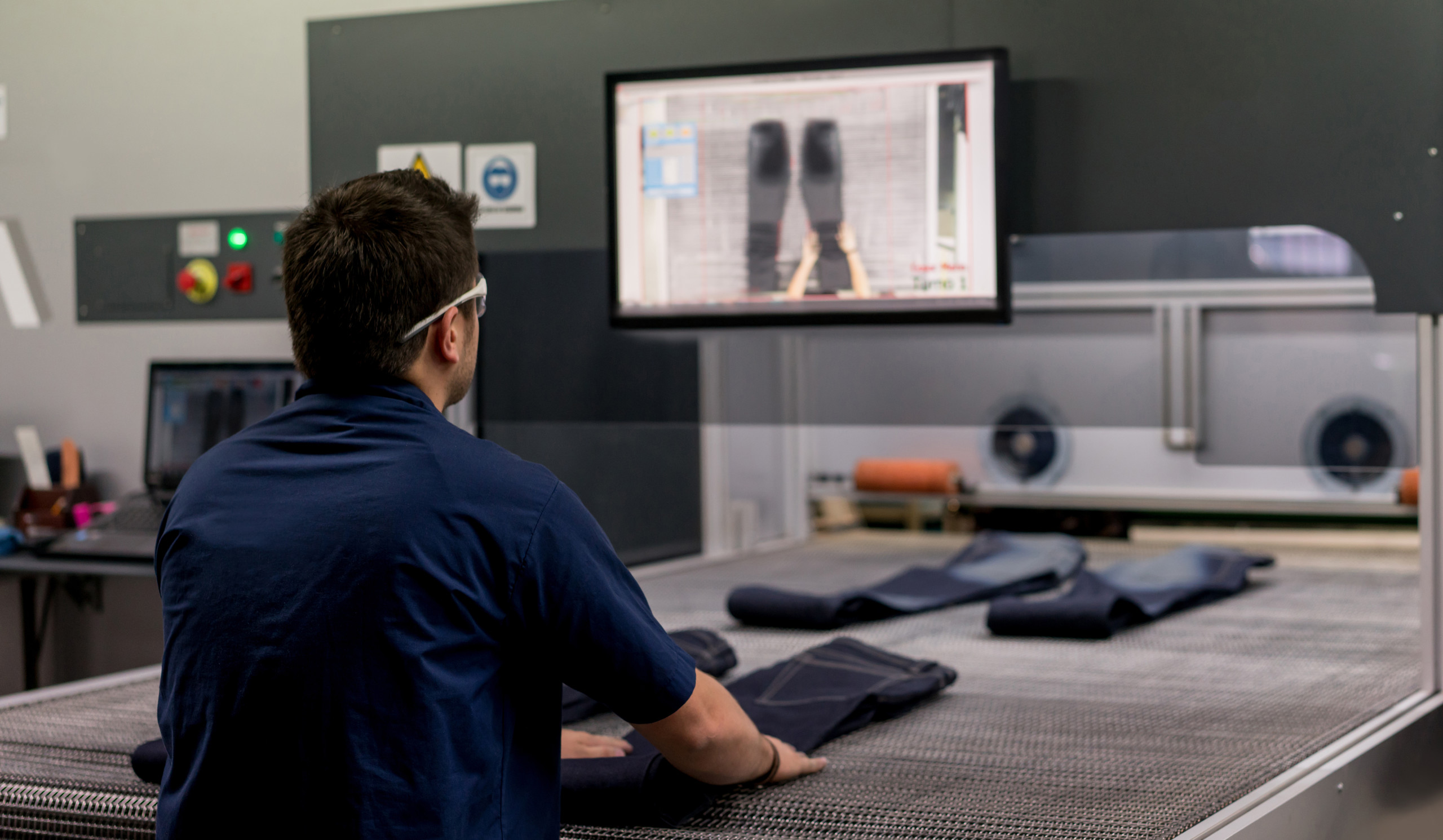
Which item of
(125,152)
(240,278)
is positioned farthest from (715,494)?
(125,152)

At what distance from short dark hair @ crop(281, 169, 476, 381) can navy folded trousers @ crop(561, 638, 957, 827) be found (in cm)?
44

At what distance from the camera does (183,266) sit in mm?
2824

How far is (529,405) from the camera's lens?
2359mm

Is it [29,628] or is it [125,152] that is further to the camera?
[125,152]

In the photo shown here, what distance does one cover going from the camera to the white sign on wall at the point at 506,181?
2.29 meters

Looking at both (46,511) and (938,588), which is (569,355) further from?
(46,511)

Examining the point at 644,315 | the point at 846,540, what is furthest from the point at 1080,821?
the point at 846,540

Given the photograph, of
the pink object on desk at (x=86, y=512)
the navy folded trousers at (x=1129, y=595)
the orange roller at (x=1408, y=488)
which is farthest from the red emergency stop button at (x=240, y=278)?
the orange roller at (x=1408, y=488)

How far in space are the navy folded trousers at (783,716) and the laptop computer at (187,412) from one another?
1874 millimetres

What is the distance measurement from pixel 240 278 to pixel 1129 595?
1.86 metres

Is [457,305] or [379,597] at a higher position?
[457,305]

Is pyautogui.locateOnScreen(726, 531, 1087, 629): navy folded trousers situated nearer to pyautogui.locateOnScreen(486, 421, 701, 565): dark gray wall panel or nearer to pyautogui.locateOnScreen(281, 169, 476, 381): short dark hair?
pyautogui.locateOnScreen(486, 421, 701, 565): dark gray wall panel

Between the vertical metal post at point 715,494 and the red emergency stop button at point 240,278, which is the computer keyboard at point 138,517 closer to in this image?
the red emergency stop button at point 240,278

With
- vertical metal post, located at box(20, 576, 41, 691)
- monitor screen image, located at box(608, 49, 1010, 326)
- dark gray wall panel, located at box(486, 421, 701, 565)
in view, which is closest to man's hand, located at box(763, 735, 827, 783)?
monitor screen image, located at box(608, 49, 1010, 326)
